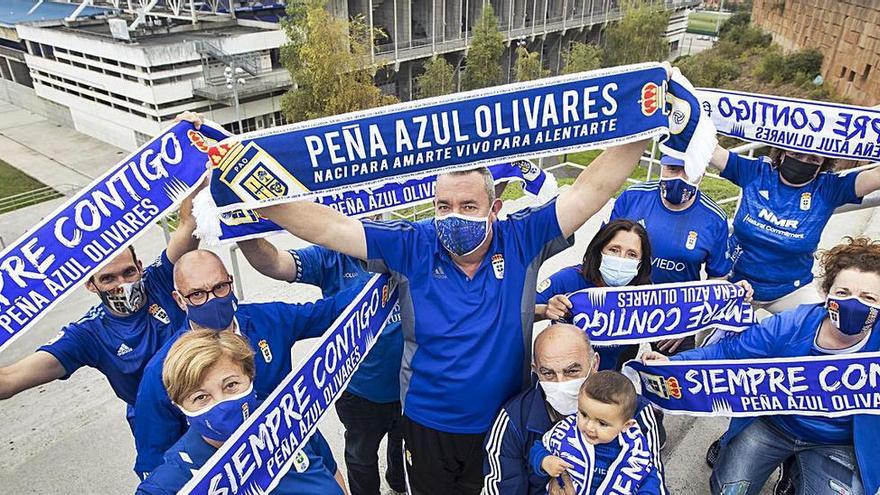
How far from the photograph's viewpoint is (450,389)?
2656mm

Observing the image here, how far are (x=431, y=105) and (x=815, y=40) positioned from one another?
3749cm

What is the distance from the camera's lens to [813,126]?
370 centimetres

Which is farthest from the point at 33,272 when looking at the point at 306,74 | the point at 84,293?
the point at 306,74

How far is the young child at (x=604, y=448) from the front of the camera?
2307mm

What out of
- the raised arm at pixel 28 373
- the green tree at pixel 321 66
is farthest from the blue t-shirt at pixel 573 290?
the green tree at pixel 321 66

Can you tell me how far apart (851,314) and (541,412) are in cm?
146

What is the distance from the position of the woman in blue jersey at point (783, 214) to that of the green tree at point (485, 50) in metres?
29.6

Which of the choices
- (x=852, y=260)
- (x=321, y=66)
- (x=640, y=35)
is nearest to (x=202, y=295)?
(x=852, y=260)

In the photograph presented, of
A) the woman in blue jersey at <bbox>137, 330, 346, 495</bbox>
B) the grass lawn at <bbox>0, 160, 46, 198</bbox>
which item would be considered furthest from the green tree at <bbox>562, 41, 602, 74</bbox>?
the woman in blue jersey at <bbox>137, 330, 346, 495</bbox>

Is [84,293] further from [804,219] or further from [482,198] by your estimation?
[804,219]

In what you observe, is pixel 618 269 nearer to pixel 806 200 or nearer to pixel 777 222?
pixel 777 222

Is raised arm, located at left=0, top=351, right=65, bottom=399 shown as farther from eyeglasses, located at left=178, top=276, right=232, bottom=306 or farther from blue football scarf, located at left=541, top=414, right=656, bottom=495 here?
blue football scarf, located at left=541, top=414, right=656, bottom=495

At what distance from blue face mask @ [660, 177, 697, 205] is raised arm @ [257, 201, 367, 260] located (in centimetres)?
→ 209

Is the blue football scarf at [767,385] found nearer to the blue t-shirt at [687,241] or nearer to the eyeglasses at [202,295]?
the blue t-shirt at [687,241]
